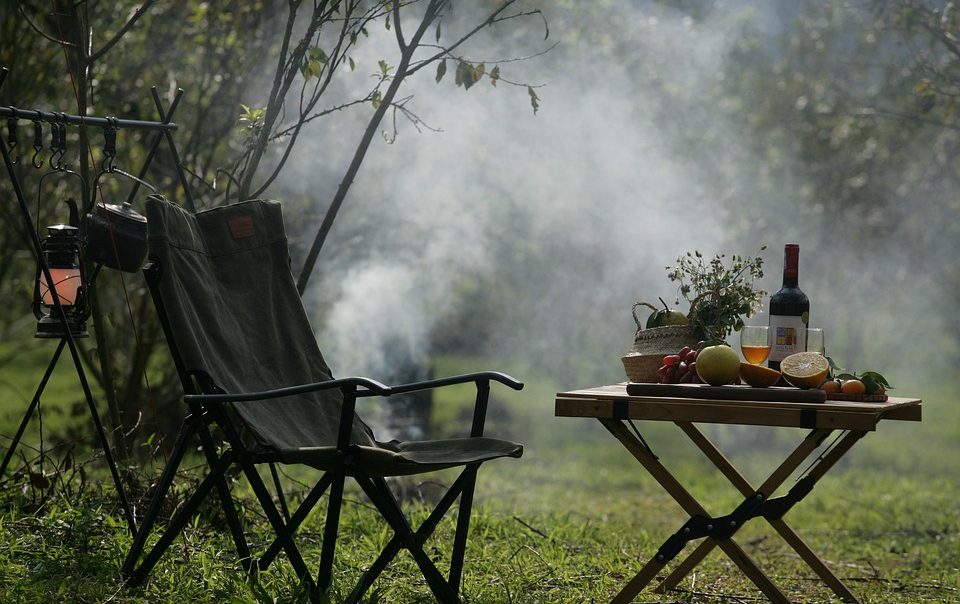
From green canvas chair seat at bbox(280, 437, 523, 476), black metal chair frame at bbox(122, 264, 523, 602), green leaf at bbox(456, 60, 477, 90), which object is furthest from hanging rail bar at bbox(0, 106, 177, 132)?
green canvas chair seat at bbox(280, 437, 523, 476)

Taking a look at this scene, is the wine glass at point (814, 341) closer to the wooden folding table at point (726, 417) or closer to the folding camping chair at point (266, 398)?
the wooden folding table at point (726, 417)

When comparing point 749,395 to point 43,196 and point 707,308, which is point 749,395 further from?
point 43,196

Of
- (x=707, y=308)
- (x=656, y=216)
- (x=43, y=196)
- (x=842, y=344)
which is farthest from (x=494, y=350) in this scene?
(x=707, y=308)

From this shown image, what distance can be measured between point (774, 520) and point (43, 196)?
4.05 m

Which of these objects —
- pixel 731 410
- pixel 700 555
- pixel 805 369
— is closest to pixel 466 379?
pixel 731 410

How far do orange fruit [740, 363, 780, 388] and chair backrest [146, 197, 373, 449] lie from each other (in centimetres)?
99

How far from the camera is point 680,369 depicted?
2730 millimetres

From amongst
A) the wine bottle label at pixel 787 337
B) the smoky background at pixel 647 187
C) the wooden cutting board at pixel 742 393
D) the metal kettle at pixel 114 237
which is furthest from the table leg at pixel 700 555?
the smoky background at pixel 647 187

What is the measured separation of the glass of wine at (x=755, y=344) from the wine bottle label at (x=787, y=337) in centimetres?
3

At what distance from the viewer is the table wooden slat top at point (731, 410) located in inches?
93.0

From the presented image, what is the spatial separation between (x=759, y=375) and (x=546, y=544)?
4.52ft

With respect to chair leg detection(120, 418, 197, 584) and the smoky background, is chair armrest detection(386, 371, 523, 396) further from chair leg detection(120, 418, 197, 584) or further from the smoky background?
the smoky background

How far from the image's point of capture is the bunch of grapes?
2.72m

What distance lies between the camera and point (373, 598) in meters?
2.63
